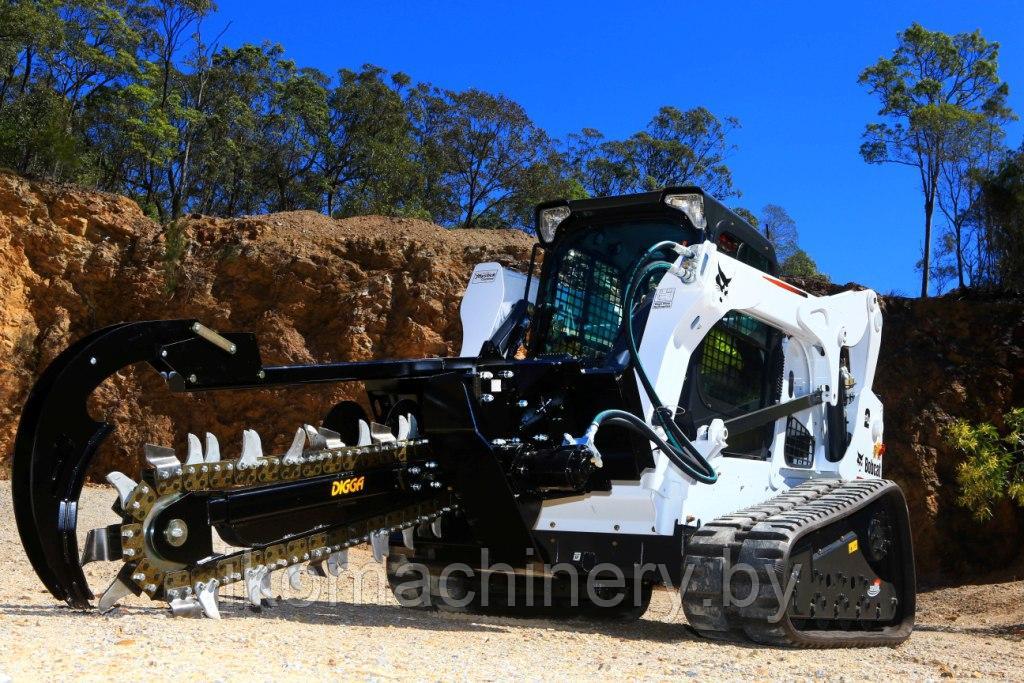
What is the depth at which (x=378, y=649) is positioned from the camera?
14.4 feet

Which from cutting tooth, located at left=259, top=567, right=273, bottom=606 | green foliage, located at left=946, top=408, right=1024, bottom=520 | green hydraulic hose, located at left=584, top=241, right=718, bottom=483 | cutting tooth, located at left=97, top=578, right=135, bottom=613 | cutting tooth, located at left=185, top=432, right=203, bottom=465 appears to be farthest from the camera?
green foliage, located at left=946, top=408, right=1024, bottom=520

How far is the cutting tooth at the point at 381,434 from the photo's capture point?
5.69 meters

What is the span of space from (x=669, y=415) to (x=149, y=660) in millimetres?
3102

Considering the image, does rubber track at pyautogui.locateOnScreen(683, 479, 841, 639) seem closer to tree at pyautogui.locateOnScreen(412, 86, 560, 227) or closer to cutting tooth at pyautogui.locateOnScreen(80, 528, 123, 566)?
cutting tooth at pyautogui.locateOnScreen(80, 528, 123, 566)

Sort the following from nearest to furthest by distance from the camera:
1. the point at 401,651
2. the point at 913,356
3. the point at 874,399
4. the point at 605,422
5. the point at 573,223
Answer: the point at 401,651 < the point at 605,422 < the point at 573,223 < the point at 874,399 < the point at 913,356

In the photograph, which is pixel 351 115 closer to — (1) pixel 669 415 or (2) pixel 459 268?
(2) pixel 459 268

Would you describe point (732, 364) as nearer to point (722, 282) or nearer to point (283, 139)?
point (722, 282)

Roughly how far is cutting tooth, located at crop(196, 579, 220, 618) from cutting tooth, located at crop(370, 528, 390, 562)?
991mm

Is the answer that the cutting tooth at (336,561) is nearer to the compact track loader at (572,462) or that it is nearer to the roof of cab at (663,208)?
the compact track loader at (572,462)

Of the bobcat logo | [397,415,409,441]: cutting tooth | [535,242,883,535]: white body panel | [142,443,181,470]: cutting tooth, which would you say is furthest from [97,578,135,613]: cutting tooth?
the bobcat logo

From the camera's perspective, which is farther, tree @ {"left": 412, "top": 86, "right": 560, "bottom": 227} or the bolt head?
tree @ {"left": 412, "top": 86, "right": 560, "bottom": 227}

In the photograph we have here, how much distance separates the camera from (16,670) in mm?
3414

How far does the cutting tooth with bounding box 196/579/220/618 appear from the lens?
478 centimetres

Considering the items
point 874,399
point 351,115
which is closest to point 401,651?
point 874,399
